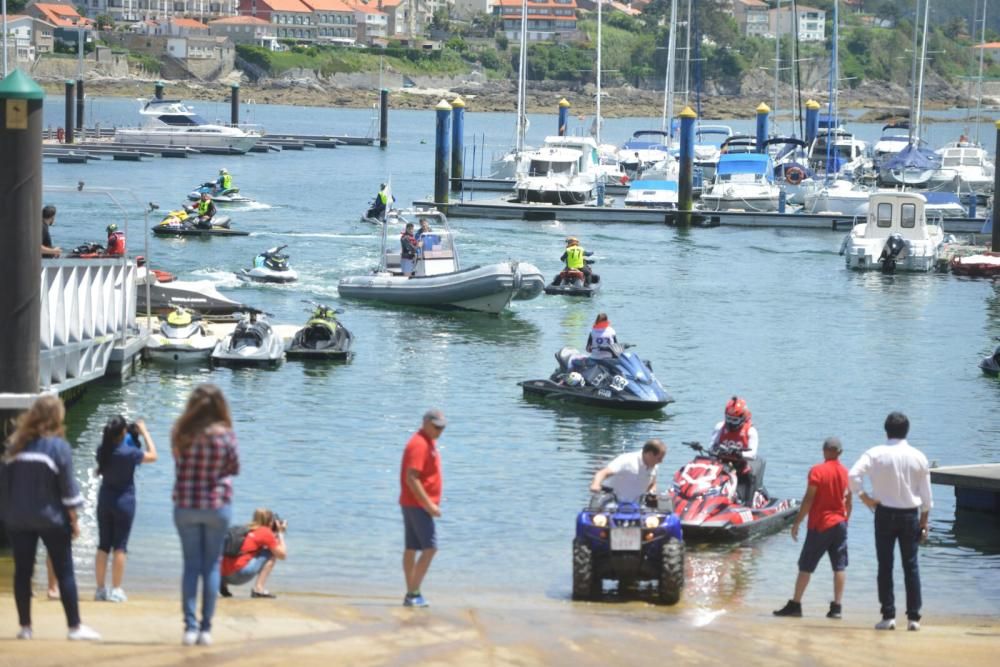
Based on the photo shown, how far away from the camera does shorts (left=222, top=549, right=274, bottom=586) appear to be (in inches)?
549

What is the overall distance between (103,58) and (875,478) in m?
183

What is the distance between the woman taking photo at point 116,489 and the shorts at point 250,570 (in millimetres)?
953

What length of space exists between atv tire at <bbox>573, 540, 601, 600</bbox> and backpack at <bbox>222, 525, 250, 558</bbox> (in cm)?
265

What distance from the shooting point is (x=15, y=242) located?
14.8m

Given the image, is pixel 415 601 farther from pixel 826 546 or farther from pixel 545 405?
pixel 545 405

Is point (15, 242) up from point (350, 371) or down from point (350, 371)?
up

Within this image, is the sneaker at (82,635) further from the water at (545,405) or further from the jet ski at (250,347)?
the jet ski at (250,347)

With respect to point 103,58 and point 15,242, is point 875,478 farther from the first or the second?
point 103,58

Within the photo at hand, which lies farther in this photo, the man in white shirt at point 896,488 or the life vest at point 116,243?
the life vest at point 116,243

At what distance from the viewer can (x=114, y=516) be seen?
13.0 m

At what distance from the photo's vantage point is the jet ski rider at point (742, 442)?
57.5 ft

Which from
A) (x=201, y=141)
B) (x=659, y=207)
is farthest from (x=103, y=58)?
(x=659, y=207)

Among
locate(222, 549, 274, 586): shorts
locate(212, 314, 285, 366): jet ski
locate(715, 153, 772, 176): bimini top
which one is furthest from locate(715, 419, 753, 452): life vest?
locate(715, 153, 772, 176): bimini top

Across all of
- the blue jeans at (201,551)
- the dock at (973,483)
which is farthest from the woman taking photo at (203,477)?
the dock at (973,483)
